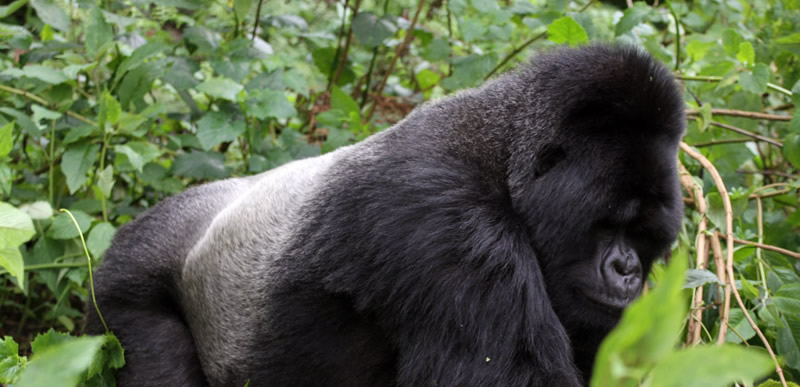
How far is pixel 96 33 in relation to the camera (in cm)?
336

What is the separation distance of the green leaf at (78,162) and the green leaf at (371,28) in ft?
4.96

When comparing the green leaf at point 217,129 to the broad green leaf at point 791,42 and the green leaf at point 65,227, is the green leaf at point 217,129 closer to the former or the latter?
the green leaf at point 65,227

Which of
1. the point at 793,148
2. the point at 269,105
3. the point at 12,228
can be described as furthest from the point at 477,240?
the point at 269,105

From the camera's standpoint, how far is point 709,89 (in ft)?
11.6

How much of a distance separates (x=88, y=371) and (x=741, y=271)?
2.41 m

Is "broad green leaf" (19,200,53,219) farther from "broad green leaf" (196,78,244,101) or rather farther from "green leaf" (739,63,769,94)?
"green leaf" (739,63,769,94)

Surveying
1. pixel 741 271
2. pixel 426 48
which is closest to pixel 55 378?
pixel 741 271

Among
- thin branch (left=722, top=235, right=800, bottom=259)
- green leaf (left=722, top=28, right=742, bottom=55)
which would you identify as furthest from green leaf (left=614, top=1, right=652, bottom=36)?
thin branch (left=722, top=235, right=800, bottom=259)

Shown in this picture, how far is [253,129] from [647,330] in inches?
125

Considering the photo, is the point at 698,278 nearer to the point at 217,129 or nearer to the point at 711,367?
the point at 711,367

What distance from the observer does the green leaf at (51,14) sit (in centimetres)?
349

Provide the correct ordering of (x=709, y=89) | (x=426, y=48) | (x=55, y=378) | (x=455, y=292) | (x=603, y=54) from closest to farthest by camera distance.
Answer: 1. (x=55, y=378)
2. (x=455, y=292)
3. (x=603, y=54)
4. (x=709, y=89)
5. (x=426, y=48)

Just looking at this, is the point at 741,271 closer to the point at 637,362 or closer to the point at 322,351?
the point at 322,351

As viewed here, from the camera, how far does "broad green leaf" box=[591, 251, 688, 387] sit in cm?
67
